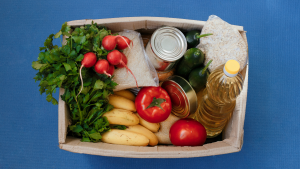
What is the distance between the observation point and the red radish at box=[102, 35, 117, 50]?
0.74 m

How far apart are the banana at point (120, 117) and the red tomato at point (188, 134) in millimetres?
191

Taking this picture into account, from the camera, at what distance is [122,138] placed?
2.73 ft

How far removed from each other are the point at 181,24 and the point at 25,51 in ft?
2.85

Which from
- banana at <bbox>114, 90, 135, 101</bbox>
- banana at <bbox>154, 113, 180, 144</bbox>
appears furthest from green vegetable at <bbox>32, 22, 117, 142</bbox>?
banana at <bbox>154, 113, 180, 144</bbox>

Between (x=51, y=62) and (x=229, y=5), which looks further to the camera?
(x=229, y=5)

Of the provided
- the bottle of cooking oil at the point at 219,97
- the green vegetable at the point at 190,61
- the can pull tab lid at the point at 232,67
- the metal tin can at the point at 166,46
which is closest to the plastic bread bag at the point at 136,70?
the metal tin can at the point at 166,46

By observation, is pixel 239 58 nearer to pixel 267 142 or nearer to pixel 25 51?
pixel 267 142

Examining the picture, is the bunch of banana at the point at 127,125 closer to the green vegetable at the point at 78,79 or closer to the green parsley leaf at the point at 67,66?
the green vegetable at the point at 78,79

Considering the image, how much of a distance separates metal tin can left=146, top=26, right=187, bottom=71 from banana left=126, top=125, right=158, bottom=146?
0.96 feet

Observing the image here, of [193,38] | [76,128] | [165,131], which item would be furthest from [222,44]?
[76,128]

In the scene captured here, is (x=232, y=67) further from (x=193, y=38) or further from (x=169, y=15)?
(x=169, y=15)

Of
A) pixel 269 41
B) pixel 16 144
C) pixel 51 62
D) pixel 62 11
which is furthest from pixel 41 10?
pixel 269 41

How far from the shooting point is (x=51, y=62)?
2.37 feet

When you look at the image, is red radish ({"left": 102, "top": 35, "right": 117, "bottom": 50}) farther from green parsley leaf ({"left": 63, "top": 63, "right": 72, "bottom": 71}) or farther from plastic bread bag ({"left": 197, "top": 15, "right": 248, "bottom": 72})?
plastic bread bag ({"left": 197, "top": 15, "right": 248, "bottom": 72})
